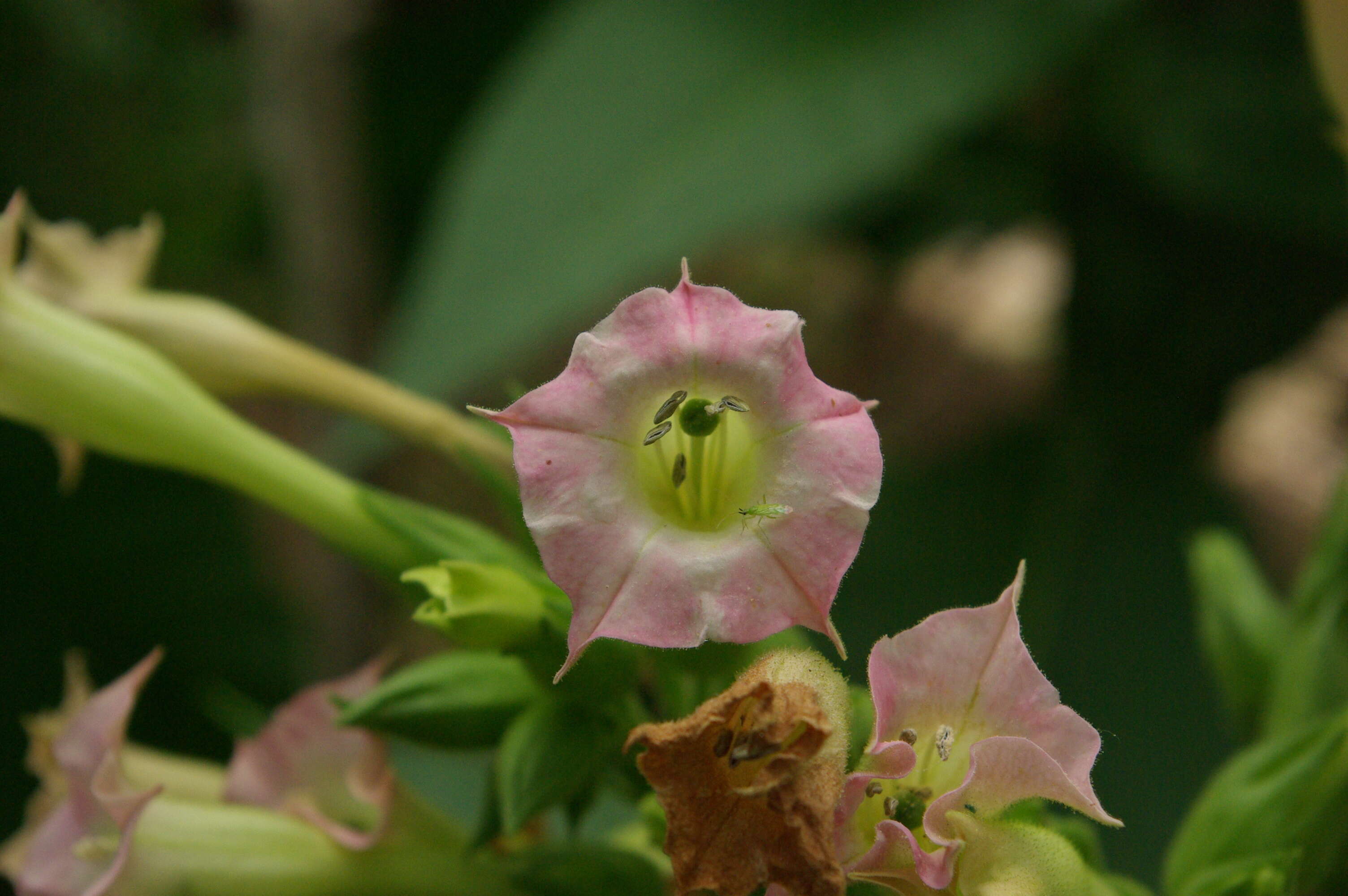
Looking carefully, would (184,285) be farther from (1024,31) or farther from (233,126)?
(1024,31)

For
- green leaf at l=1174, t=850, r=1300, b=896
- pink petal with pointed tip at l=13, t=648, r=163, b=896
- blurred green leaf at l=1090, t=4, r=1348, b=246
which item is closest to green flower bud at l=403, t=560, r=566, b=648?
pink petal with pointed tip at l=13, t=648, r=163, b=896

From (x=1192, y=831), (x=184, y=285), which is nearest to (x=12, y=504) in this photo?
(x=184, y=285)

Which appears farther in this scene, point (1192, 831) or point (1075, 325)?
point (1075, 325)

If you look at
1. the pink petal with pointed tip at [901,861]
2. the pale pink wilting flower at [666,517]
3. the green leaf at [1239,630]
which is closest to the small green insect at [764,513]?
the pale pink wilting flower at [666,517]

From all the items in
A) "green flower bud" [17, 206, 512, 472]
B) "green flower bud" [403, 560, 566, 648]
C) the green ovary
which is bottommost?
"green flower bud" [403, 560, 566, 648]

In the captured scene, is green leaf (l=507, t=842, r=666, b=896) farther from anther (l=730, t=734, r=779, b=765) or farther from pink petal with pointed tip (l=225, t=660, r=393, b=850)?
anther (l=730, t=734, r=779, b=765)

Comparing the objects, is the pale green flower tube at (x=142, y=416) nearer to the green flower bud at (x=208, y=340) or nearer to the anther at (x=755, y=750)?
the green flower bud at (x=208, y=340)

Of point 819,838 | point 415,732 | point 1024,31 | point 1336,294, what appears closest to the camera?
point 819,838

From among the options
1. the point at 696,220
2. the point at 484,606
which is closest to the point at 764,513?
the point at 484,606

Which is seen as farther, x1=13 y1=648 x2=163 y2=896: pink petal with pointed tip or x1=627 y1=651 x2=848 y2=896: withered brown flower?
x1=13 y1=648 x2=163 y2=896: pink petal with pointed tip
